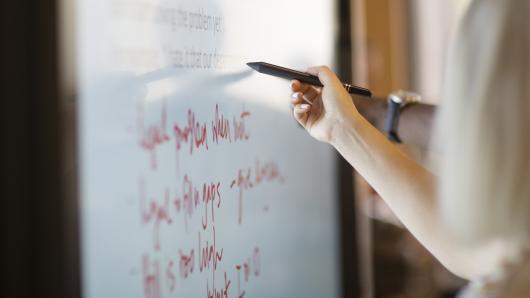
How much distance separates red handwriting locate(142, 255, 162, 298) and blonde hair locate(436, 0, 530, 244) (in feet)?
0.87

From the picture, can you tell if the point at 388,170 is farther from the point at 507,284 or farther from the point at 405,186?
the point at 507,284

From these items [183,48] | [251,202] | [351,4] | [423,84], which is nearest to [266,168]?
[251,202]

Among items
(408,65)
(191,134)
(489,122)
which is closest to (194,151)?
(191,134)

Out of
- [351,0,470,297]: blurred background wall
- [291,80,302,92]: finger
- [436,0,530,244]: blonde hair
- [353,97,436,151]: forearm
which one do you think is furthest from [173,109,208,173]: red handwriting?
[351,0,470,297]: blurred background wall

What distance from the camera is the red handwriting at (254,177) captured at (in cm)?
81

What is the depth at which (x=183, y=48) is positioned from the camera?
0.68m

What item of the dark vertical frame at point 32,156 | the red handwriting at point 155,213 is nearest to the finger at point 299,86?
the red handwriting at point 155,213

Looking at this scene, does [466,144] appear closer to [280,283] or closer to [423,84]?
[280,283]

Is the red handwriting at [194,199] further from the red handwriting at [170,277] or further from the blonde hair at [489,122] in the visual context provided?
the blonde hair at [489,122]

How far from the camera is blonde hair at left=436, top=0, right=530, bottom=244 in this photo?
576 millimetres

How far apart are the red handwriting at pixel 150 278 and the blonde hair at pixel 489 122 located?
0.87 ft

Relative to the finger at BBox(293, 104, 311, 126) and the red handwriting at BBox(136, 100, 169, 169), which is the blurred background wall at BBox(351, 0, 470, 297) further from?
the red handwriting at BBox(136, 100, 169, 169)

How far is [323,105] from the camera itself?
82cm

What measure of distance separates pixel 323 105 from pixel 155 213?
0.26 m
